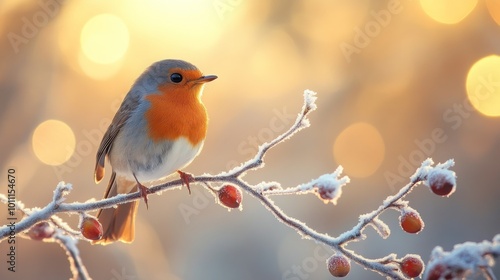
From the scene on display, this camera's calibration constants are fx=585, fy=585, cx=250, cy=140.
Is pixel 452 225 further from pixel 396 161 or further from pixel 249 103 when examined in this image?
pixel 249 103

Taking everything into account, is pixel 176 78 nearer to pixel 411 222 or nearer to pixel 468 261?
pixel 411 222

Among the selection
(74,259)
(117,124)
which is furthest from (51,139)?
(74,259)

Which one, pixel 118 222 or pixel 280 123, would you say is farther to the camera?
pixel 280 123

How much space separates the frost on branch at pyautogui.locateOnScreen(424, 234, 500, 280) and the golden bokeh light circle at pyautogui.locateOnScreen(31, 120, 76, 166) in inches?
154

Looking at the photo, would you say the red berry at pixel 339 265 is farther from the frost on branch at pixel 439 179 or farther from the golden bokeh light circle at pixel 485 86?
the golden bokeh light circle at pixel 485 86

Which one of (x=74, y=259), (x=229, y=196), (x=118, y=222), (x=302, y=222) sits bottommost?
(x=74, y=259)

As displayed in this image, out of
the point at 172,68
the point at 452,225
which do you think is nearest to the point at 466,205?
the point at 452,225

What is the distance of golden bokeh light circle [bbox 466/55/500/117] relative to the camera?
6441 millimetres

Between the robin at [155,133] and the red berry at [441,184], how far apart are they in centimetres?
122

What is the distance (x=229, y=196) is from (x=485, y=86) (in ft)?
17.9

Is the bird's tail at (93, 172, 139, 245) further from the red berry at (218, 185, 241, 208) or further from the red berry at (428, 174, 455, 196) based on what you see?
the red berry at (428, 174, 455, 196)

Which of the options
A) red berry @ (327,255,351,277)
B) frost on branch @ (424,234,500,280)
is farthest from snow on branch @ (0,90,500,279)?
frost on branch @ (424,234,500,280)

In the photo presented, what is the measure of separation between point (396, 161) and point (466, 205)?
4.27ft

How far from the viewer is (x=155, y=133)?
2.49m
